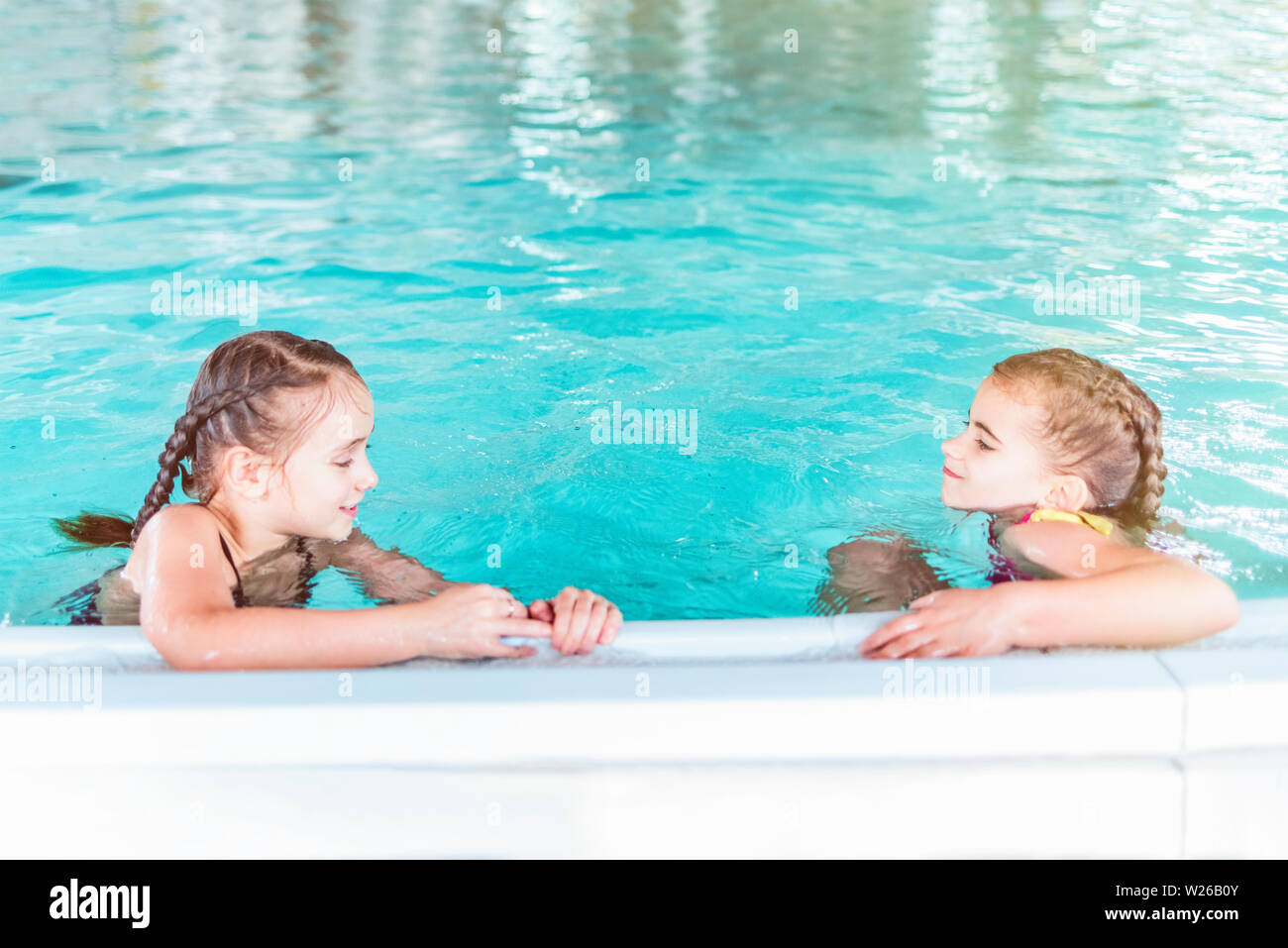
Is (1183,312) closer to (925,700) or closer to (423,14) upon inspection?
(925,700)

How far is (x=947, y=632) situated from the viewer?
189 cm

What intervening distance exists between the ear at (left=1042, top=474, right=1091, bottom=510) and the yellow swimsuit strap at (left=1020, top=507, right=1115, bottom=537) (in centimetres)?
4

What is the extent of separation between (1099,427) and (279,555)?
178 cm

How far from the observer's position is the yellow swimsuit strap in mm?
2449

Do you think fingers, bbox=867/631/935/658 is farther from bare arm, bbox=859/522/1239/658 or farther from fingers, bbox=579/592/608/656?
fingers, bbox=579/592/608/656

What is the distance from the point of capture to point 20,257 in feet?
18.5

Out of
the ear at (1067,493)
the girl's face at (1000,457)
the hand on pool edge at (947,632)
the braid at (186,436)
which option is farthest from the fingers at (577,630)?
the ear at (1067,493)

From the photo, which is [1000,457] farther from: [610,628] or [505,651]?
[505,651]

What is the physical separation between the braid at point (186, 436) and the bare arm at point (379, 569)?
0.35 m

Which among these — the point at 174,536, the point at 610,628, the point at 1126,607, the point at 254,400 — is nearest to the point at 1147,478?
the point at 1126,607

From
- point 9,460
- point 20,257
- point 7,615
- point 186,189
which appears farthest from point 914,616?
point 186,189

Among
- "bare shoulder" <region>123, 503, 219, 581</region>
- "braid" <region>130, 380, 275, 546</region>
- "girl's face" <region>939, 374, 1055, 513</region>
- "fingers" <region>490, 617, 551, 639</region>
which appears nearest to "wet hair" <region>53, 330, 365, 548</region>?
"braid" <region>130, 380, 275, 546</region>
